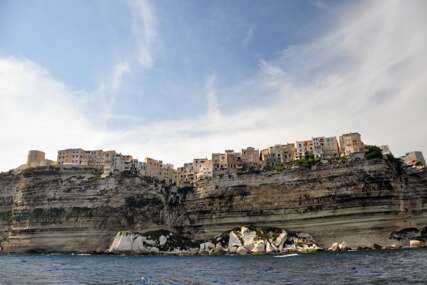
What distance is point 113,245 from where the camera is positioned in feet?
257

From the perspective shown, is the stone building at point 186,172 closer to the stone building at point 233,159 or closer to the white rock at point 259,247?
the stone building at point 233,159

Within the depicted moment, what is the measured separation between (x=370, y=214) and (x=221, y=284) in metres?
49.9

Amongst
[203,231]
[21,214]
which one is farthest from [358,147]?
[21,214]

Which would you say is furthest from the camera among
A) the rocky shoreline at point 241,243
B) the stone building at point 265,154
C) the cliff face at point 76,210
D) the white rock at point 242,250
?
the stone building at point 265,154

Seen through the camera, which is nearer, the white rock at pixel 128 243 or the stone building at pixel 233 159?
the white rock at pixel 128 243

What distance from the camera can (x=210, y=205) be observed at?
8094cm

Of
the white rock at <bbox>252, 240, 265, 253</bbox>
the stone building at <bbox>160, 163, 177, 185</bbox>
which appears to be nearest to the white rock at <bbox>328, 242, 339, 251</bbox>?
the white rock at <bbox>252, 240, 265, 253</bbox>

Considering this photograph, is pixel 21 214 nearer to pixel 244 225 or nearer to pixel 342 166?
pixel 244 225

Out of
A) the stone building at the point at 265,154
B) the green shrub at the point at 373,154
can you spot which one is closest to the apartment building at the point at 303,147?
the stone building at the point at 265,154

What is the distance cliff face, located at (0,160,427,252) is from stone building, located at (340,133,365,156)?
2318 cm

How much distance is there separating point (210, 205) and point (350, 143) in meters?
40.8

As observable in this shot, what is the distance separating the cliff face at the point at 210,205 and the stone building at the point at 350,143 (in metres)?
23.2

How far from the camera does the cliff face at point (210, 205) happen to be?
67.2 m

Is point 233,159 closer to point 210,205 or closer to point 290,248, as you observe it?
point 210,205
